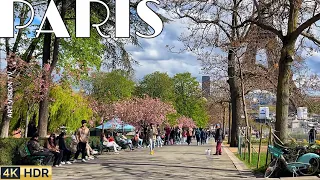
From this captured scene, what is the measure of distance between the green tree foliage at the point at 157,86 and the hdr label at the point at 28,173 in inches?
3255

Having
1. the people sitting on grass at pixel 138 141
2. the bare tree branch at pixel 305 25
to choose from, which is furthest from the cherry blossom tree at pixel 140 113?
the bare tree branch at pixel 305 25

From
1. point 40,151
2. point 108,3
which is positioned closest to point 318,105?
point 108,3

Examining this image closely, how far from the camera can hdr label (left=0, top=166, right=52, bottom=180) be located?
11125mm

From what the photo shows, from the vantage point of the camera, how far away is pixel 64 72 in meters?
29.3

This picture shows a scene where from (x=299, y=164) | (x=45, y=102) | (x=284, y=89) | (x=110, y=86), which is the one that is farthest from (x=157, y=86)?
(x=299, y=164)

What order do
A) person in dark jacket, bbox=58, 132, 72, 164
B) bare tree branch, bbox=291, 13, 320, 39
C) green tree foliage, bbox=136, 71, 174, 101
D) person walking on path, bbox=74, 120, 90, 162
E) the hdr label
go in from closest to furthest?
the hdr label < bare tree branch, bbox=291, 13, 320, 39 < person in dark jacket, bbox=58, 132, 72, 164 < person walking on path, bbox=74, 120, 90, 162 < green tree foliage, bbox=136, 71, 174, 101

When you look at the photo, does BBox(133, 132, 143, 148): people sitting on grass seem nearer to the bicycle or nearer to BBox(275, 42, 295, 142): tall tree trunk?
BBox(275, 42, 295, 142): tall tree trunk

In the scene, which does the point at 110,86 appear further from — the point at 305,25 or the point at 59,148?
the point at 305,25

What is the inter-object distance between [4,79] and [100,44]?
565 centimetres

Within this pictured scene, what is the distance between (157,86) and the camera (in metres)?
97.9

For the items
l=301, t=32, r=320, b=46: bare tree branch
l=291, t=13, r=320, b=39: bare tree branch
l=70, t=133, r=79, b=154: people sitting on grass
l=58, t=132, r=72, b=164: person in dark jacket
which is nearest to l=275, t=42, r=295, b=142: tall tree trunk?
l=291, t=13, r=320, b=39: bare tree branch

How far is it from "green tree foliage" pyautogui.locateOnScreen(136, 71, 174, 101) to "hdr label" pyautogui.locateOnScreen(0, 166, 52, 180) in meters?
82.7

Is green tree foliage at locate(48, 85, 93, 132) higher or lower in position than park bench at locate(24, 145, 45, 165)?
higher

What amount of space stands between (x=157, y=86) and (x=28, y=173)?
284 ft
